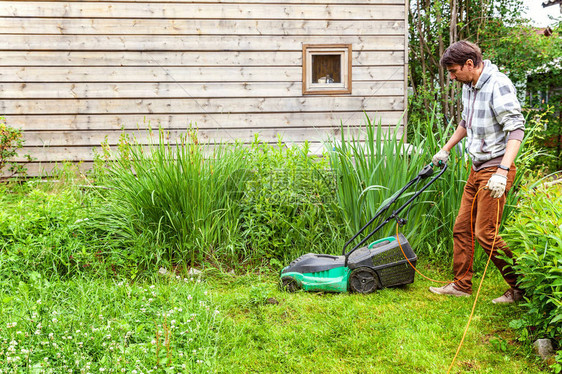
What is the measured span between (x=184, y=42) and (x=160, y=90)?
0.73m

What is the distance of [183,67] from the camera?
6488mm

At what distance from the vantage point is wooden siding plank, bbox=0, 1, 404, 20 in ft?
20.6

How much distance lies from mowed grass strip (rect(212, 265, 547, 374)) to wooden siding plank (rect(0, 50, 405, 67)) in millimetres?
3765

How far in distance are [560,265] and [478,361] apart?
27.8 inches

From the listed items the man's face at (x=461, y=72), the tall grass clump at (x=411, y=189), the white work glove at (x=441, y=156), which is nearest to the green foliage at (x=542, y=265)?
the white work glove at (x=441, y=156)

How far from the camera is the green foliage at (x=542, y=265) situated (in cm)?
246

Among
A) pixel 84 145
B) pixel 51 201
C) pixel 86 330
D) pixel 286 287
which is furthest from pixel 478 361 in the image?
pixel 84 145

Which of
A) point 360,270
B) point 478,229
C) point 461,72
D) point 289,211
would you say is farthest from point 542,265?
point 289,211

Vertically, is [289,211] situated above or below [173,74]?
below

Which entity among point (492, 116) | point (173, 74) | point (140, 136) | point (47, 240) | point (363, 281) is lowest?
point (363, 281)

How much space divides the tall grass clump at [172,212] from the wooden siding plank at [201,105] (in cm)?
241

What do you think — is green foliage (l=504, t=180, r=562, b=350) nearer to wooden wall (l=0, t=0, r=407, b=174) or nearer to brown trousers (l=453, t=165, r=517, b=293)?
brown trousers (l=453, t=165, r=517, b=293)

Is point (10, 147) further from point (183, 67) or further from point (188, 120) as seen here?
point (183, 67)

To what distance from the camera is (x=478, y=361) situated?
105 inches
